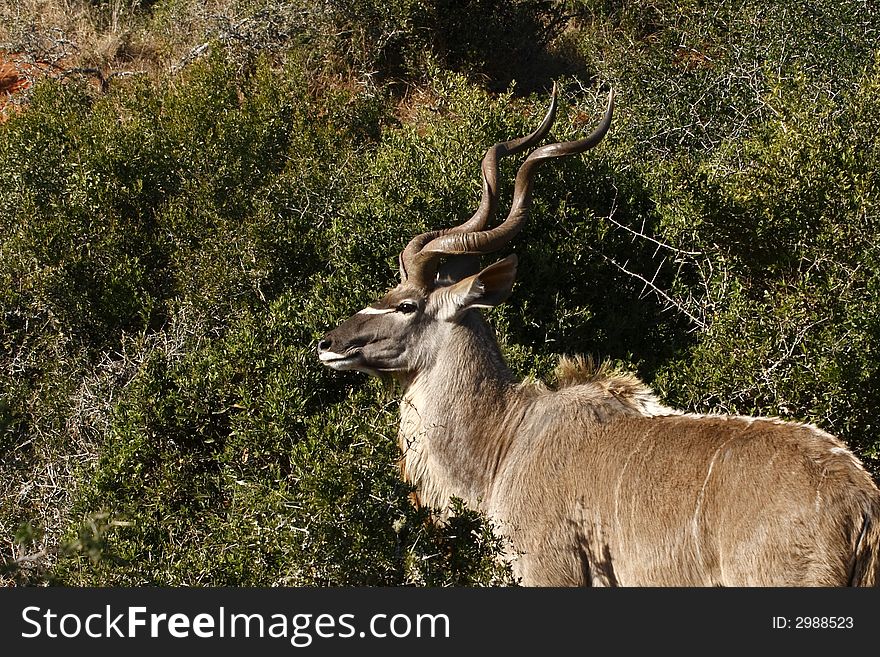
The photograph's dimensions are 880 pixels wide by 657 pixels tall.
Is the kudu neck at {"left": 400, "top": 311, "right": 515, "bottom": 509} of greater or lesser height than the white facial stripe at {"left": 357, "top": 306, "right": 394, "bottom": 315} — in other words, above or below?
below

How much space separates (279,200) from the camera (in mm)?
7086

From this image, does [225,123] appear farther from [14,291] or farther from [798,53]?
[798,53]

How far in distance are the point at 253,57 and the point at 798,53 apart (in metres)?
5.34

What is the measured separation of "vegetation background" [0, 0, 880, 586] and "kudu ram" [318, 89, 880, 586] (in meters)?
0.29

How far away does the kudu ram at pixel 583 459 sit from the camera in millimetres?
3779

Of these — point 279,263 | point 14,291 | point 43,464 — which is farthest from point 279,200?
point 43,464

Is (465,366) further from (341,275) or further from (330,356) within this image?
(341,275)

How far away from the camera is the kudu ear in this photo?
16.3ft

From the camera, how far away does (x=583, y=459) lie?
457 centimetres

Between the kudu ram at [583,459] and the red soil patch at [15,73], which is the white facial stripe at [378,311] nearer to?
the kudu ram at [583,459]

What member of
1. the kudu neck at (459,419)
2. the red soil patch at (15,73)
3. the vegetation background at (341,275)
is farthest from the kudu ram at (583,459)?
the red soil patch at (15,73)

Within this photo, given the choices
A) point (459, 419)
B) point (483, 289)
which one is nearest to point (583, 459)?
point (459, 419)

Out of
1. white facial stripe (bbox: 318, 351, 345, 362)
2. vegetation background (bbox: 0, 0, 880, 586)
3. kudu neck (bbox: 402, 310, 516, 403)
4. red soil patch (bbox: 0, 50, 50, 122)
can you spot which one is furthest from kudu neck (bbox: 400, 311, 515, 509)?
red soil patch (bbox: 0, 50, 50, 122)

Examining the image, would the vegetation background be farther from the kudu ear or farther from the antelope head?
the kudu ear
